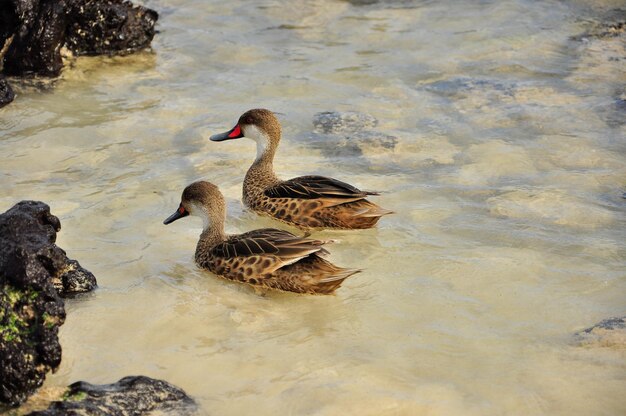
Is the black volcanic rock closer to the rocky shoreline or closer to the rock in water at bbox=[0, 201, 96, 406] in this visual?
the rock in water at bbox=[0, 201, 96, 406]

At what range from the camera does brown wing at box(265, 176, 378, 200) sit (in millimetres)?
8336

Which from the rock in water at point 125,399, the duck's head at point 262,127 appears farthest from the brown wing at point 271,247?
the duck's head at point 262,127

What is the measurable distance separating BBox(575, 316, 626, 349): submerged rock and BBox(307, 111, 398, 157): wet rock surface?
4058 mm

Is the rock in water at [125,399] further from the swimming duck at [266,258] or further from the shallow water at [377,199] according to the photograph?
the swimming duck at [266,258]

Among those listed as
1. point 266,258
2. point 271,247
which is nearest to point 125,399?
point 266,258

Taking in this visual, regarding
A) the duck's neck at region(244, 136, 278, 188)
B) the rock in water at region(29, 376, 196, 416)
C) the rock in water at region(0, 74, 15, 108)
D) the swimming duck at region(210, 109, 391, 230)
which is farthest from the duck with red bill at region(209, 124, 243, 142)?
the rock in water at region(29, 376, 196, 416)

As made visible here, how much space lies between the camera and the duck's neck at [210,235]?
7.68 metres

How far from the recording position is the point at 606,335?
6480 millimetres

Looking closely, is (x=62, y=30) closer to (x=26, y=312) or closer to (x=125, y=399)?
(x=26, y=312)

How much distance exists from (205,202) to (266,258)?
964 mm

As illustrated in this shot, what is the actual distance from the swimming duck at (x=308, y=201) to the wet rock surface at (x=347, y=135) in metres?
1.28

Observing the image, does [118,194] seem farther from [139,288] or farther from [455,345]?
[455,345]

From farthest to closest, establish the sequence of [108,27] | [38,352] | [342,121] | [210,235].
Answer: [108,27] < [342,121] < [210,235] < [38,352]

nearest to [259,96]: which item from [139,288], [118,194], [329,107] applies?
[329,107]
